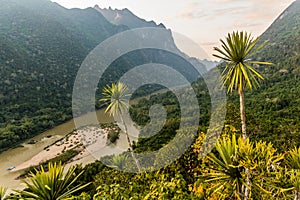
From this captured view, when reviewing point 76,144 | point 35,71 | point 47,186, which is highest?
point 35,71

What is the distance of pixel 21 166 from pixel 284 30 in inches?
4186

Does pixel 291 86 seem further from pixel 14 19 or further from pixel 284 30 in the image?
pixel 14 19

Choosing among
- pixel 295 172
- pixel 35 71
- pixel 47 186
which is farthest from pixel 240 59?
pixel 35 71

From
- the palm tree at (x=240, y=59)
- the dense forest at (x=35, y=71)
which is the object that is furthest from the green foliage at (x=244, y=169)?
the dense forest at (x=35, y=71)

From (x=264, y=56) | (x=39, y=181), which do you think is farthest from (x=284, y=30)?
(x=39, y=181)

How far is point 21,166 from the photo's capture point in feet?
109

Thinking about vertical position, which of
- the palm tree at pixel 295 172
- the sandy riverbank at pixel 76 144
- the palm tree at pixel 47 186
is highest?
the palm tree at pixel 47 186

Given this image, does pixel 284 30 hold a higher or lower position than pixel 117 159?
higher

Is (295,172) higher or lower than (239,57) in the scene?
lower

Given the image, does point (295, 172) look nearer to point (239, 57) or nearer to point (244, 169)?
point (244, 169)

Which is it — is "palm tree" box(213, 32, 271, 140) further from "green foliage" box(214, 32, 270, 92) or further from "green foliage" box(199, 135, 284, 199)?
"green foliage" box(199, 135, 284, 199)

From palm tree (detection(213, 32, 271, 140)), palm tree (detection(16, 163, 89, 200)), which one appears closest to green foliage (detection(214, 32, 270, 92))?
palm tree (detection(213, 32, 271, 140))

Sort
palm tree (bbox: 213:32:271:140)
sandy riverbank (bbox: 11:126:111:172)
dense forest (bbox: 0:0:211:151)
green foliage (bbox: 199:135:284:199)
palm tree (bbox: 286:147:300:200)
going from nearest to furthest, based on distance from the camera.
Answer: green foliage (bbox: 199:135:284:199) < palm tree (bbox: 286:147:300:200) < palm tree (bbox: 213:32:271:140) < sandy riverbank (bbox: 11:126:111:172) < dense forest (bbox: 0:0:211:151)

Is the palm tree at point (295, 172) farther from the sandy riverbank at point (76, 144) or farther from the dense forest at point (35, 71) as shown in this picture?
the dense forest at point (35, 71)
